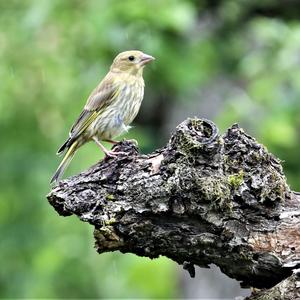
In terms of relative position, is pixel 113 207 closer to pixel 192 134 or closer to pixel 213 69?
pixel 192 134

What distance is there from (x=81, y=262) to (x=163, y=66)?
4031 mm

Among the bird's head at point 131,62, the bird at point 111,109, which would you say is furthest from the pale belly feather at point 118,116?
the bird's head at point 131,62

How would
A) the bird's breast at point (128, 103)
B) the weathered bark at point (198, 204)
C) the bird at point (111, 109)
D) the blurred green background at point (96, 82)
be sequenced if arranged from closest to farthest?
the weathered bark at point (198, 204), the bird at point (111, 109), the bird's breast at point (128, 103), the blurred green background at point (96, 82)

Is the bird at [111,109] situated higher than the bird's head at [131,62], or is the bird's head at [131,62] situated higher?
the bird's head at [131,62]

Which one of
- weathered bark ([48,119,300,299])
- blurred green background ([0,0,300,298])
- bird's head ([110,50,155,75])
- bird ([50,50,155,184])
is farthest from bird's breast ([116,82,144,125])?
weathered bark ([48,119,300,299])

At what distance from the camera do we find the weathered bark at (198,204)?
5.03 m

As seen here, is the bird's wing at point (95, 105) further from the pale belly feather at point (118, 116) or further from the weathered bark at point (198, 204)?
the weathered bark at point (198, 204)

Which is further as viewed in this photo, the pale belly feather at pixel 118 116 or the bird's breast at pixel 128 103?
the bird's breast at pixel 128 103

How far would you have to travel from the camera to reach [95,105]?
805 cm

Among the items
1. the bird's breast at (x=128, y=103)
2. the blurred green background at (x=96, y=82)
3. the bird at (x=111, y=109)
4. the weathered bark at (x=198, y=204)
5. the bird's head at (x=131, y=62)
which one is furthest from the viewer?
the blurred green background at (x=96, y=82)

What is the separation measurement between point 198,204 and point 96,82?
20.0 ft

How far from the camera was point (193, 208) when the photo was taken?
5.04 meters

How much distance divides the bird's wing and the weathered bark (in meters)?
2.58

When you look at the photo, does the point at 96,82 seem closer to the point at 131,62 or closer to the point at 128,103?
the point at 131,62
